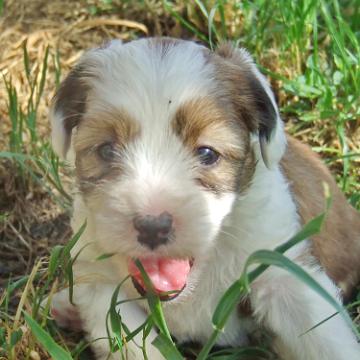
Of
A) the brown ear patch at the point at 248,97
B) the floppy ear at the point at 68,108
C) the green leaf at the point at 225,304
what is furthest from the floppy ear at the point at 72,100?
the green leaf at the point at 225,304

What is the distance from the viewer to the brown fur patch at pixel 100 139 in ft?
11.7

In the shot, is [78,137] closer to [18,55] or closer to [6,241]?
[6,241]

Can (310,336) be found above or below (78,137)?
below

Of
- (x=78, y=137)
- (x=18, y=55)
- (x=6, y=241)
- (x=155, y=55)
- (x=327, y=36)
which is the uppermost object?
(x=155, y=55)

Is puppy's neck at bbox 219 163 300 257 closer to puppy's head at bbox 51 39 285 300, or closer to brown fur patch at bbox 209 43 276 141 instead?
puppy's head at bbox 51 39 285 300

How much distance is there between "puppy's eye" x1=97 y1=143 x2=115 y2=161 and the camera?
362 centimetres

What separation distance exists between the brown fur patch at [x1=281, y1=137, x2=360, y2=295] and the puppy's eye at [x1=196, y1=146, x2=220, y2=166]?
820mm

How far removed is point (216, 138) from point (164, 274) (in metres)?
0.62

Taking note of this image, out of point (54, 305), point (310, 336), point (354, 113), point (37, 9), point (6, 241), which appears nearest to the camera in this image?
point (310, 336)

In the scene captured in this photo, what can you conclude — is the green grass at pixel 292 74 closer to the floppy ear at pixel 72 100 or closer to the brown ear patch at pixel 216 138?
the floppy ear at pixel 72 100

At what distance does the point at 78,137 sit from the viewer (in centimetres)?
376

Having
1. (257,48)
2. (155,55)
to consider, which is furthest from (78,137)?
(257,48)

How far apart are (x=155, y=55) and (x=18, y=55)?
3.08m

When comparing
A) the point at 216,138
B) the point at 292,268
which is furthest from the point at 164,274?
the point at 292,268
